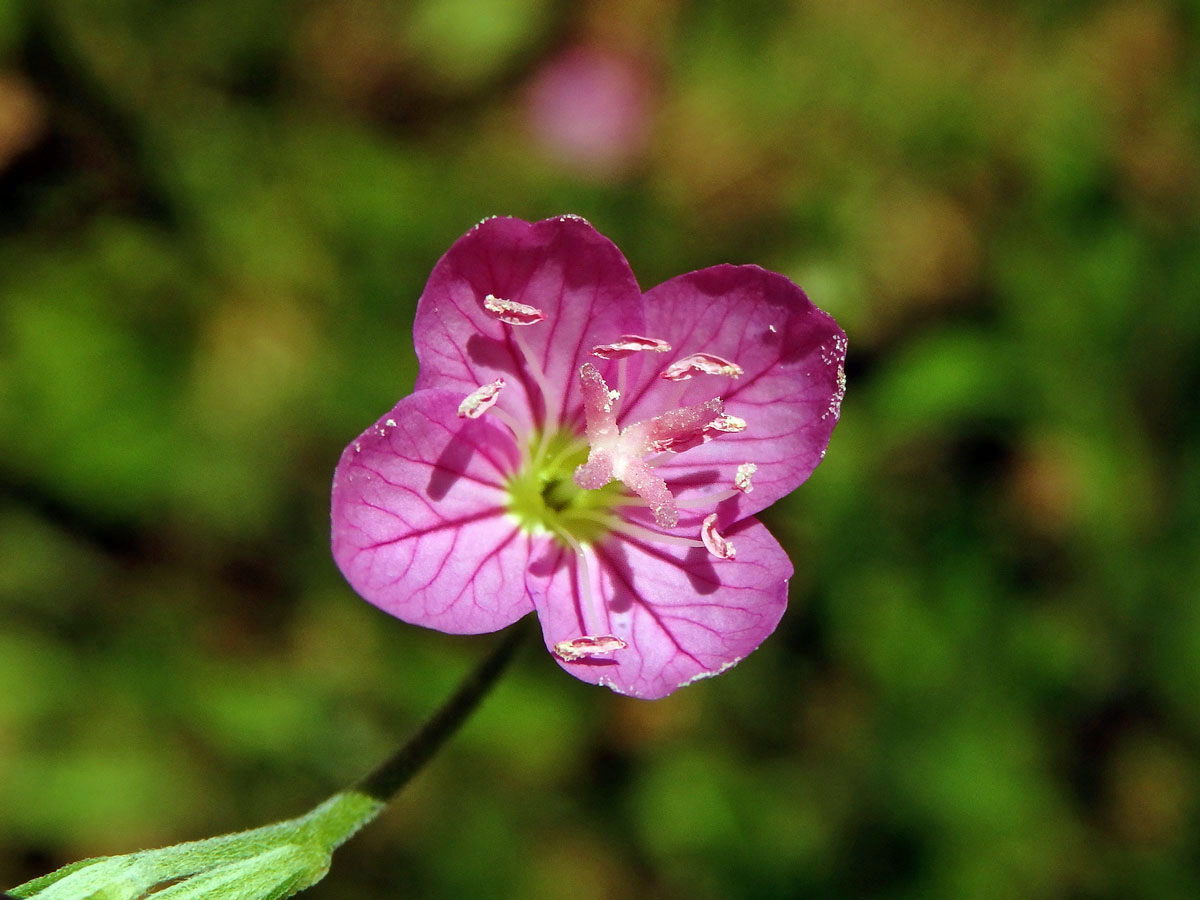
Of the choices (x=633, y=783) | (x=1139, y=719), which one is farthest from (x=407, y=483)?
(x=1139, y=719)

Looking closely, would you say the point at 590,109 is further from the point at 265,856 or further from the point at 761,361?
the point at 265,856

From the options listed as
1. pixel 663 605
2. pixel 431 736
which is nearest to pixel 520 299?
pixel 663 605

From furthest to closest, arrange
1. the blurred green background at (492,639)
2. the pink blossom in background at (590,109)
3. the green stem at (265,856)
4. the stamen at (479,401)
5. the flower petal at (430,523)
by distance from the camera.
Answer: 1. the pink blossom in background at (590,109)
2. the blurred green background at (492,639)
3. the stamen at (479,401)
4. the flower petal at (430,523)
5. the green stem at (265,856)

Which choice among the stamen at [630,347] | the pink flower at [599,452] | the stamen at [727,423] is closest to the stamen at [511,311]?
the pink flower at [599,452]

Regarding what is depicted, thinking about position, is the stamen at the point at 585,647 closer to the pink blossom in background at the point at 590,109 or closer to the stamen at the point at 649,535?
the stamen at the point at 649,535

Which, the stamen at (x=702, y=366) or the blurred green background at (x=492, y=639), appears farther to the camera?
the blurred green background at (x=492, y=639)

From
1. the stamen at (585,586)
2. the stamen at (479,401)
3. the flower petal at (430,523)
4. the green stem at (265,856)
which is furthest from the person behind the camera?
the stamen at (585,586)
